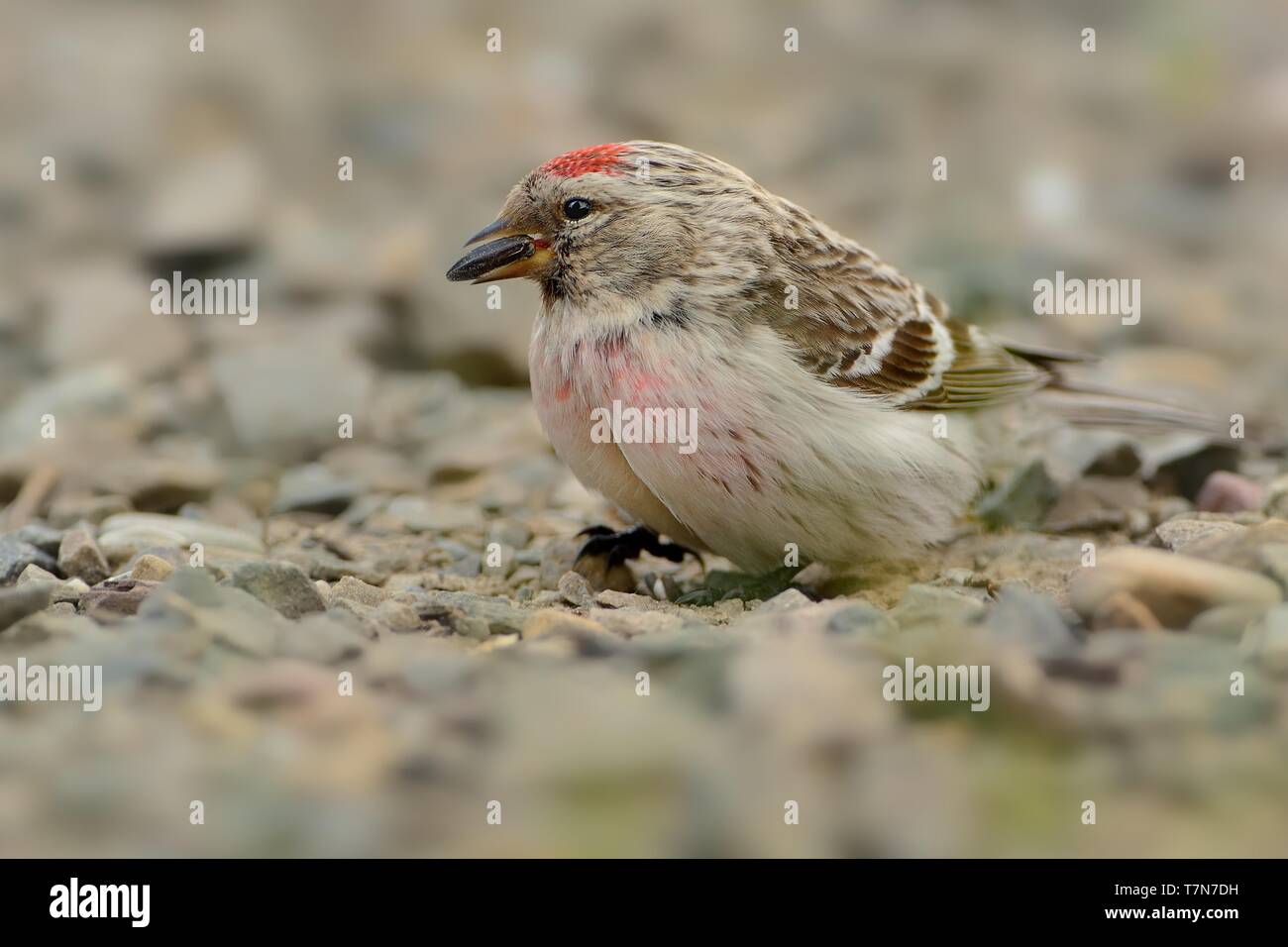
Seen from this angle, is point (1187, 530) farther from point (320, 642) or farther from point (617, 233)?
point (320, 642)

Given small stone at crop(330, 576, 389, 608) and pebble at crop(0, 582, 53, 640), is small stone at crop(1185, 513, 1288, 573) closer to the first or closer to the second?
small stone at crop(330, 576, 389, 608)

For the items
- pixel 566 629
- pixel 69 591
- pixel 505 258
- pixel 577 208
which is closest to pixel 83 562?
pixel 69 591

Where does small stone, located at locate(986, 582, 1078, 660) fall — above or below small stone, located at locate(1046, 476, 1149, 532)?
below

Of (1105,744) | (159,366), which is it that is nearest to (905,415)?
(1105,744)

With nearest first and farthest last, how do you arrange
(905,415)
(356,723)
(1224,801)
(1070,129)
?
(1224,801) < (356,723) < (905,415) < (1070,129)

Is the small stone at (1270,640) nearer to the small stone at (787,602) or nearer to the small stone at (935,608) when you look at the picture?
the small stone at (935,608)

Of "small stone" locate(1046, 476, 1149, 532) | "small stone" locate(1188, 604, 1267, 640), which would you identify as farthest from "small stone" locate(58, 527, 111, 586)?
"small stone" locate(1046, 476, 1149, 532)

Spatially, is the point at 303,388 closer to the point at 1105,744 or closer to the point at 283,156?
the point at 283,156
